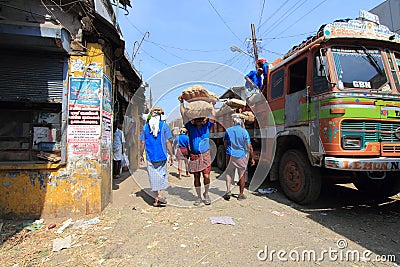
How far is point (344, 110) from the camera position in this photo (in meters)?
3.48

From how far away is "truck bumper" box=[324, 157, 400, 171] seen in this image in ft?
10.9

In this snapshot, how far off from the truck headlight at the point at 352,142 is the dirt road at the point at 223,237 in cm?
114

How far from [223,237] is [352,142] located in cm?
232

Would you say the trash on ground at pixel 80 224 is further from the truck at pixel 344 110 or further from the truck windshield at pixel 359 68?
the truck windshield at pixel 359 68

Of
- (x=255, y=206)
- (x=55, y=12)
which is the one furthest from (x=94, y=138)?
(x=255, y=206)

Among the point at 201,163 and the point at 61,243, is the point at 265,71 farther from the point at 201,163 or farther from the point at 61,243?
the point at 61,243

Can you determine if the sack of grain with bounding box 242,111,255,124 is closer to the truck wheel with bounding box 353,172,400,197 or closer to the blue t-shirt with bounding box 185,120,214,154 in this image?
the blue t-shirt with bounding box 185,120,214,154

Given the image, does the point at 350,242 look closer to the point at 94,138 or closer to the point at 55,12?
the point at 94,138

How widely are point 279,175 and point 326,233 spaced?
1.74 meters

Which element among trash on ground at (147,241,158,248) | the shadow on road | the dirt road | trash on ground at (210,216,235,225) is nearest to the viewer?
the dirt road

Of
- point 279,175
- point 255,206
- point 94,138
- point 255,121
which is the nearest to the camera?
point 94,138

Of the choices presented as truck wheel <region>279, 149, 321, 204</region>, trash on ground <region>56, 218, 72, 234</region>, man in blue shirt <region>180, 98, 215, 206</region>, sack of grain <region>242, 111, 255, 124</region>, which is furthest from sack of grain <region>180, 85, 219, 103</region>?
trash on ground <region>56, 218, 72, 234</region>

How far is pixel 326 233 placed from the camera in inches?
125

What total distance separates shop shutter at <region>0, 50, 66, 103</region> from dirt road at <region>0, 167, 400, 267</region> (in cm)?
191
